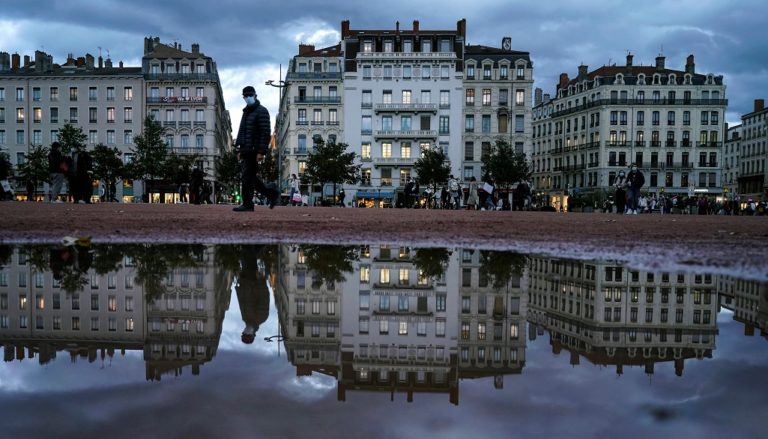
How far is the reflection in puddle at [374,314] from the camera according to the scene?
1416 mm

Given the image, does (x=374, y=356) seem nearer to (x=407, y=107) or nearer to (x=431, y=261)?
(x=431, y=261)

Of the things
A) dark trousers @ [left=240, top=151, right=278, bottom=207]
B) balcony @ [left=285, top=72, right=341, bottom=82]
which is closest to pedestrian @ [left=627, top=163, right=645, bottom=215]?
dark trousers @ [left=240, top=151, right=278, bottom=207]

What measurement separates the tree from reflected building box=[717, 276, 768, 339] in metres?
63.1

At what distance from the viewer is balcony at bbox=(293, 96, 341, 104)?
66.1 metres

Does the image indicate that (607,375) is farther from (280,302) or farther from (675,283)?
(675,283)

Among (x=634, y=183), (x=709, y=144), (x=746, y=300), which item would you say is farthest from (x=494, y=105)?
(x=746, y=300)

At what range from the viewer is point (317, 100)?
6638 centimetres

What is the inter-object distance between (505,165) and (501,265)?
5764 centimetres

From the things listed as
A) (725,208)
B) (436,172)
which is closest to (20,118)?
(436,172)

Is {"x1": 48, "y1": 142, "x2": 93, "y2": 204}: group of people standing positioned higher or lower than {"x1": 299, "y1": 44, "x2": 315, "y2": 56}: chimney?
lower

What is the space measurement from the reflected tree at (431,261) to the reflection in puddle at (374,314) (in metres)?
0.02

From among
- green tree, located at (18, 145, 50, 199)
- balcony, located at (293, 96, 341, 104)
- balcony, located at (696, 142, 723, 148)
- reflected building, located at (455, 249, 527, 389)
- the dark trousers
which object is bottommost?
reflected building, located at (455, 249, 527, 389)

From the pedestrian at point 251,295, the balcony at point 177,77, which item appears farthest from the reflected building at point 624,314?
the balcony at point 177,77

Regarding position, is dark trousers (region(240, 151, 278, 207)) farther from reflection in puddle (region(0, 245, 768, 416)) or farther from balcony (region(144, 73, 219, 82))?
balcony (region(144, 73, 219, 82))
